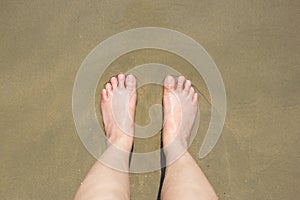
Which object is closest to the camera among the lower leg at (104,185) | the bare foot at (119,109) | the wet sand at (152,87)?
the lower leg at (104,185)

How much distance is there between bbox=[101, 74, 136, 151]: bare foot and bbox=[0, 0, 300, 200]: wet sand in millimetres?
64

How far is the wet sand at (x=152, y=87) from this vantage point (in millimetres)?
2508

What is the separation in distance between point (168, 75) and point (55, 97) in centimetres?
72

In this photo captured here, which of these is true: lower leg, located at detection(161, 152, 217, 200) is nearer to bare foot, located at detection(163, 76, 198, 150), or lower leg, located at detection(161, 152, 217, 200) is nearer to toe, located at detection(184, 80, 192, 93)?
bare foot, located at detection(163, 76, 198, 150)

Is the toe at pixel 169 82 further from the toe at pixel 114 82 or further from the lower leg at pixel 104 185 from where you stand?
the lower leg at pixel 104 185

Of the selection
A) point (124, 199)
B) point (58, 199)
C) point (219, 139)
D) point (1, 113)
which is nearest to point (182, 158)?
point (219, 139)

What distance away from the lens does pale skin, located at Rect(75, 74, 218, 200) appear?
7.64 feet

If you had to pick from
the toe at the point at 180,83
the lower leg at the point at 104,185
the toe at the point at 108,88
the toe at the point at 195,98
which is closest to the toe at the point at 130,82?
the toe at the point at 108,88

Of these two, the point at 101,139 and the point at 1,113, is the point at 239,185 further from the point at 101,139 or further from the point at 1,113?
the point at 1,113

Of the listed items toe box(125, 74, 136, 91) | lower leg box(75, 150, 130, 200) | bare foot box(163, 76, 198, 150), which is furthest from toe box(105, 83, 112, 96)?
lower leg box(75, 150, 130, 200)

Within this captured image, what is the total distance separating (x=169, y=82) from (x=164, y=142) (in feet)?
1.28

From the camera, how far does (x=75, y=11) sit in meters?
2.66

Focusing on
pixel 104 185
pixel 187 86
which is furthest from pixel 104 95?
pixel 104 185

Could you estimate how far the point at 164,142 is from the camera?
8.63 ft
